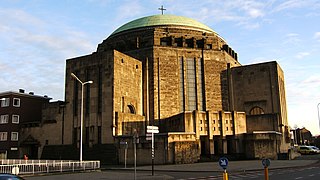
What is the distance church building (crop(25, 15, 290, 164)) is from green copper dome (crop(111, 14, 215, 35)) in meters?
0.13

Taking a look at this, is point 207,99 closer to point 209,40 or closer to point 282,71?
point 209,40

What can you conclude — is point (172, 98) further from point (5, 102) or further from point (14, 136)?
point (5, 102)

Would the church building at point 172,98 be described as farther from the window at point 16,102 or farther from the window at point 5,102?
the window at point 5,102

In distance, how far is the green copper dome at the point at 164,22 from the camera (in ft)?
204

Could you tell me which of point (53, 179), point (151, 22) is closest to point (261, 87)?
point (151, 22)

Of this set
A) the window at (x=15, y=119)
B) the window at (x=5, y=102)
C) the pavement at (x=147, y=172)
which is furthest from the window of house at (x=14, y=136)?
the pavement at (x=147, y=172)

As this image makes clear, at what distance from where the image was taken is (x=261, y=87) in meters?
55.1

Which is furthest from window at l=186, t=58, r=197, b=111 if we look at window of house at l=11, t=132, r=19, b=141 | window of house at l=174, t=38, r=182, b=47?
window of house at l=11, t=132, r=19, b=141

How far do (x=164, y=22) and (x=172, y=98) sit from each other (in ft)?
52.7

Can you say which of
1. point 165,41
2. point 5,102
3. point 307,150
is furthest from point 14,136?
point 307,150

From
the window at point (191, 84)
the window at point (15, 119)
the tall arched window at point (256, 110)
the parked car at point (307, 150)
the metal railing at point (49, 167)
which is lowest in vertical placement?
the parked car at point (307, 150)

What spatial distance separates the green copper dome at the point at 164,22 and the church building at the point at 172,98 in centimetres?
13

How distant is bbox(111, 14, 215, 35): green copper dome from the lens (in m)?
62.1

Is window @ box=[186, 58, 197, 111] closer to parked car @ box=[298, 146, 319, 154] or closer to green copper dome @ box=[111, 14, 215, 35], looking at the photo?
green copper dome @ box=[111, 14, 215, 35]
